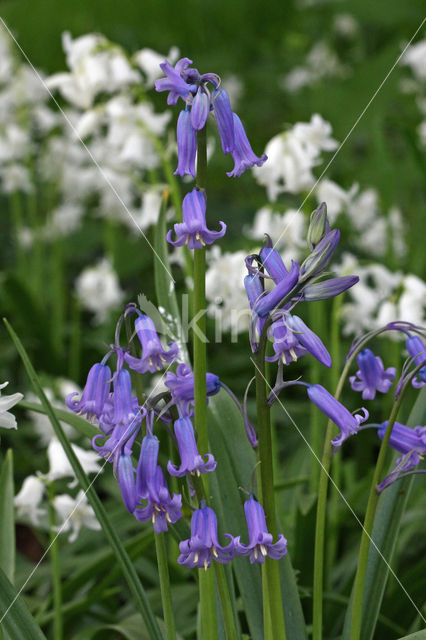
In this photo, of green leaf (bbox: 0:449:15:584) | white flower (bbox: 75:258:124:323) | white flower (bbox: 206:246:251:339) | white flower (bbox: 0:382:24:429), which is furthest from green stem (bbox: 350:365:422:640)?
white flower (bbox: 75:258:124:323)

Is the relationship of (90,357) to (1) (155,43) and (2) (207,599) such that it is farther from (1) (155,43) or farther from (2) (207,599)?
(1) (155,43)

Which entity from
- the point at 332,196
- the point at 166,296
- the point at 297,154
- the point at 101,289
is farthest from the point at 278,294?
the point at 101,289

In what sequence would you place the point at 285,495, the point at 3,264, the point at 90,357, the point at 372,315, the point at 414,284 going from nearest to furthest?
the point at 414,284 < the point at 285,495 < the point at 372,315 < the point at 90,357 < the point at 3,264

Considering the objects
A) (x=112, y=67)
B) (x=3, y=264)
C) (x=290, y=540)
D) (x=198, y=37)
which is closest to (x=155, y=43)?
(x=198, y=37)

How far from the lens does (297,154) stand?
94.5 inches

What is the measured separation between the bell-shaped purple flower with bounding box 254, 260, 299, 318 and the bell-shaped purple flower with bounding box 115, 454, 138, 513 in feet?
0.93

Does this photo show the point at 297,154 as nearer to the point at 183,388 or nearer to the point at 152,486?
the point at 183,388

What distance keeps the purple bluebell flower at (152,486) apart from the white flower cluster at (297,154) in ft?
4.99

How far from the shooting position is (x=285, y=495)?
261 cm

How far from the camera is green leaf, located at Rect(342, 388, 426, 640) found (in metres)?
1.44

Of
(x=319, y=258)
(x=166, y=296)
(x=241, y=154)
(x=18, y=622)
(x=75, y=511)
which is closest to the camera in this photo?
(x=319, y=258)

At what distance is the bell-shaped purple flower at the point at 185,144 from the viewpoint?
3.49ft

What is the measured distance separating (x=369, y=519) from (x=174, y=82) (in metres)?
0.74

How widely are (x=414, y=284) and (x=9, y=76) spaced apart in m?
2.51
